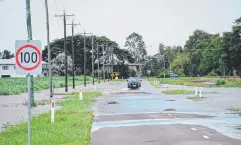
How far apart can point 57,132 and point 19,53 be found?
5.52m

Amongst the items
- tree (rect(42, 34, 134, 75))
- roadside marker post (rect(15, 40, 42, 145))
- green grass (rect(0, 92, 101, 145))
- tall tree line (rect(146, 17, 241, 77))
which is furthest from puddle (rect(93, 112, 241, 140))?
tree (rect(42, 34, 134, 75))

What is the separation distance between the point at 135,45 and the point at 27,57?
170173 mm

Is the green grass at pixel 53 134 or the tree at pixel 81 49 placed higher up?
the tree at pixel 81 49

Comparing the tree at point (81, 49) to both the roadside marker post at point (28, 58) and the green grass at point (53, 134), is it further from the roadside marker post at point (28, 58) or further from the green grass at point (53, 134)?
the roadside marker post at point (28, 58)

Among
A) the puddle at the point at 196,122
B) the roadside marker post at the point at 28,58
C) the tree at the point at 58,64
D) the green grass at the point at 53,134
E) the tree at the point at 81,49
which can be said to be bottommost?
the puddle at the point at 196,122

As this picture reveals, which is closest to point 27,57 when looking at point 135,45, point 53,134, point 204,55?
point 53,134

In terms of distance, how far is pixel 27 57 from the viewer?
10.8 metres

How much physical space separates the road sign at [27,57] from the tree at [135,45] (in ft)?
554

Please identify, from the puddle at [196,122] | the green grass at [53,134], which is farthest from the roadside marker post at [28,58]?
the puddle at [196,122]

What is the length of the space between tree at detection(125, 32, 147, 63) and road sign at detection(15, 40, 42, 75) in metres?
169

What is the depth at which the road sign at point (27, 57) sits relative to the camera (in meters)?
10.8

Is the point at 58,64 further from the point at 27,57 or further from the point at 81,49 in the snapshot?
the point at 27,57

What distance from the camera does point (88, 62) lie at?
455 feet

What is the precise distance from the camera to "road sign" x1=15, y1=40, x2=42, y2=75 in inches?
424
